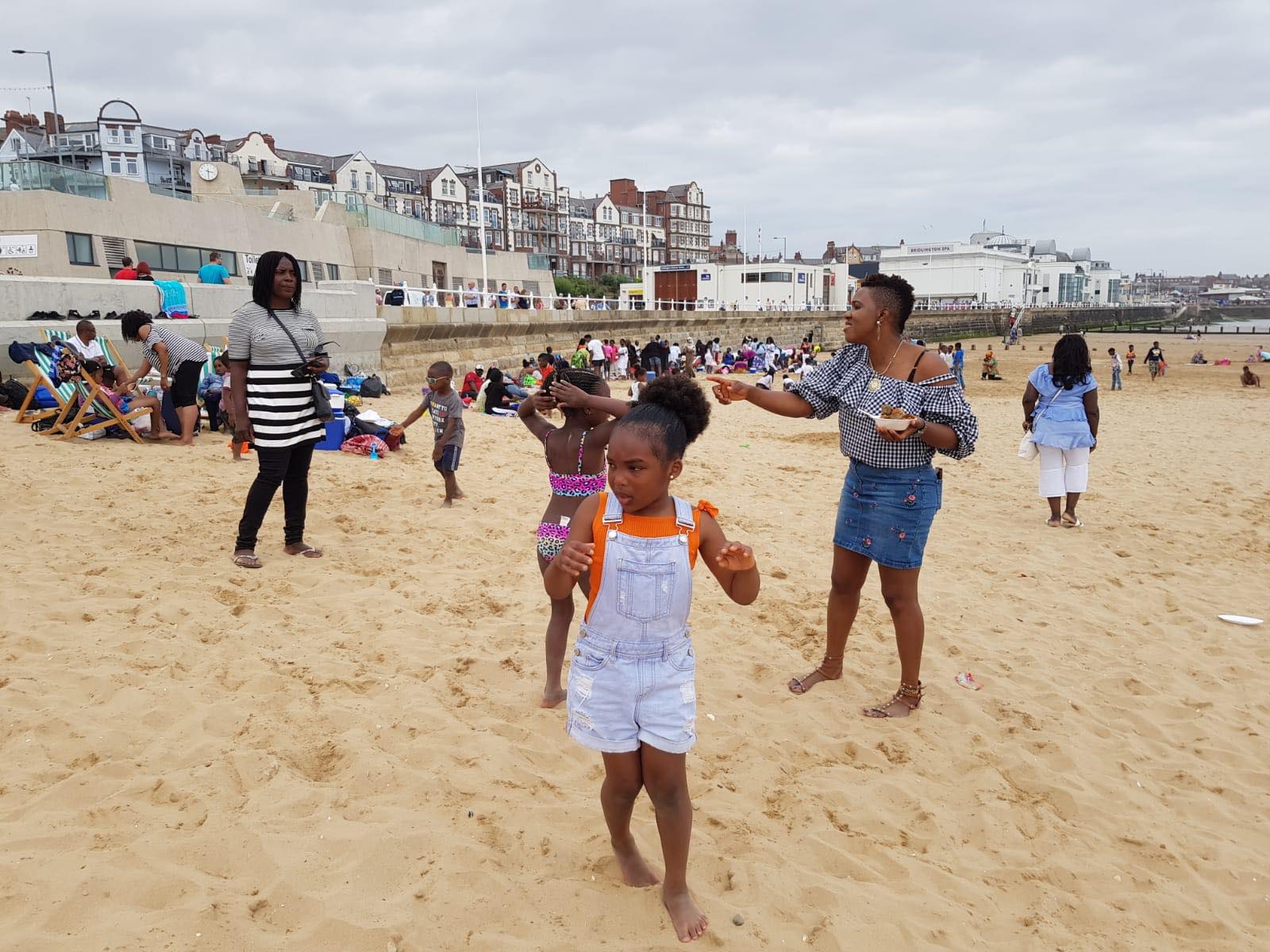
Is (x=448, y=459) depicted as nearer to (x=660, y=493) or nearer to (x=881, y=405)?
(x=881, y=405)

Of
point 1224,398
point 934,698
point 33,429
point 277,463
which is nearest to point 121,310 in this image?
point 33,429

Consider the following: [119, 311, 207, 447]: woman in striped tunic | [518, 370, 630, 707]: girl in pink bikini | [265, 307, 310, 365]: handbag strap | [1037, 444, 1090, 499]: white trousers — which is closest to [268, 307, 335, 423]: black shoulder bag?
[265, 307, 310, 365]: handbag strap

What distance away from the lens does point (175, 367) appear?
8.90 meters

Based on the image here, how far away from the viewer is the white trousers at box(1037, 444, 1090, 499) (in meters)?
7.32

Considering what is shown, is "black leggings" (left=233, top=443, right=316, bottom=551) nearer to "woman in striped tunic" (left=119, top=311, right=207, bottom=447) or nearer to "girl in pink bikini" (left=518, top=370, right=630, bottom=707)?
"girl in pink bikini" (left=518, top=370, right=630, bottom=707)

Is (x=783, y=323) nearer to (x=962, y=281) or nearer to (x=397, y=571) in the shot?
(x=397, y=571)

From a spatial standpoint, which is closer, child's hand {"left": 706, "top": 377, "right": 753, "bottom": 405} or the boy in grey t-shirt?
child's hand {"left": 706, "top": 377, "right": 753, "bottom": 405}

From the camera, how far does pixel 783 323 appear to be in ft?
156

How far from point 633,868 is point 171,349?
8.52 meters

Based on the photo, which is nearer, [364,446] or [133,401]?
[133,401]

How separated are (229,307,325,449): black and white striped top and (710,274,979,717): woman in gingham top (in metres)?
3.03

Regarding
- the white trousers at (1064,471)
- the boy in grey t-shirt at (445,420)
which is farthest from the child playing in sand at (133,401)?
the white trousers at (1064,471)

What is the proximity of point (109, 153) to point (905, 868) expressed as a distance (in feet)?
218

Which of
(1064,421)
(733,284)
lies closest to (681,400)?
(1064,421)
